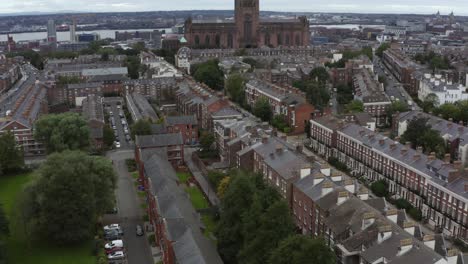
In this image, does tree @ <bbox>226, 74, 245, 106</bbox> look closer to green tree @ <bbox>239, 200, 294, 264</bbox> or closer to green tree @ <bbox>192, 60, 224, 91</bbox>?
→ green tree @ <bbox>192, 60, 224, 91</bbox>

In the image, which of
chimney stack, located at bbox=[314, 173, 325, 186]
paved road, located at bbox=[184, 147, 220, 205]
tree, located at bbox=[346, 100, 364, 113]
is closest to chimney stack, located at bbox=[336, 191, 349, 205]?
chimney stack, located at bbox=[314, 173, 325, 186]

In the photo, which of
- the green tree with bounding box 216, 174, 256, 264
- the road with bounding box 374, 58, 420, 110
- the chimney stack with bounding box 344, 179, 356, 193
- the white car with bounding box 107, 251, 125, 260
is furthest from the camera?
the road with bounding box 374, 58, 420, 110

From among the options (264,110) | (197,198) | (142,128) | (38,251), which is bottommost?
(38,251)

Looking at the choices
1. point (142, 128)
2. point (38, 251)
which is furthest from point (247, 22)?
point (38, 251)

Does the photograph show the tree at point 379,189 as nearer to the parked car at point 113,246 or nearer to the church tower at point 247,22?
the parked car at point 113,246

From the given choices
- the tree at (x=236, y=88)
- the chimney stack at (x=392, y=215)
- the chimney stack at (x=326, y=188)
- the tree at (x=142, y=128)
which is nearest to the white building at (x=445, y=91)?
the tree at (x=236, y=88)

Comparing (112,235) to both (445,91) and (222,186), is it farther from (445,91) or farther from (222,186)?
(445,91)
